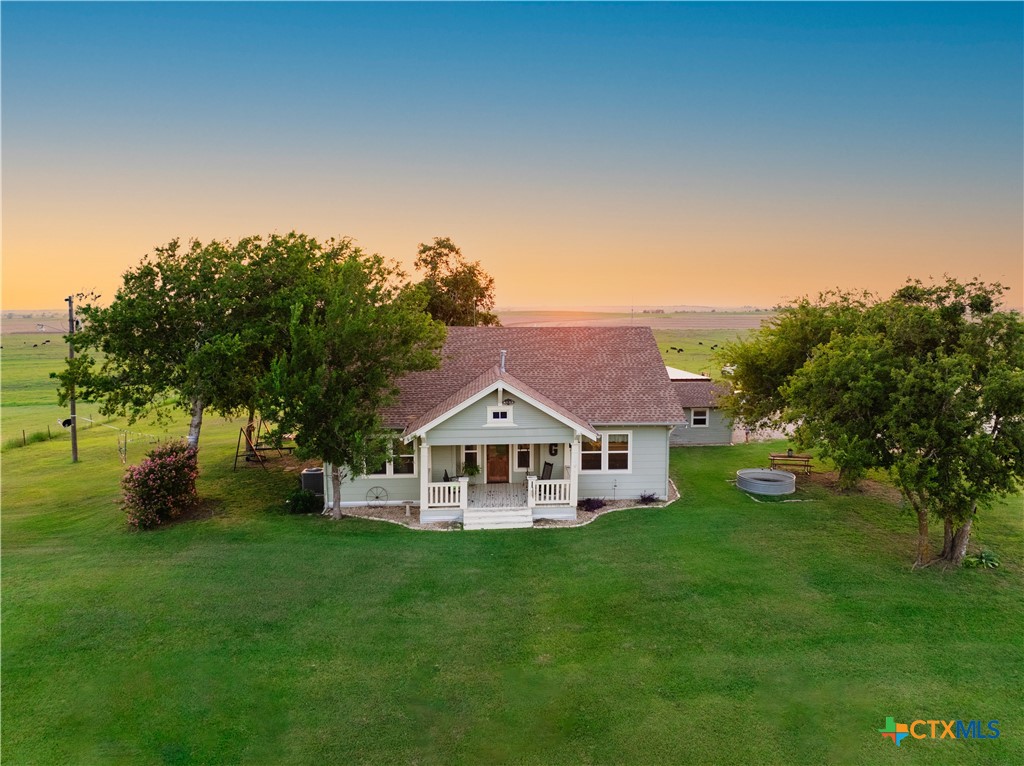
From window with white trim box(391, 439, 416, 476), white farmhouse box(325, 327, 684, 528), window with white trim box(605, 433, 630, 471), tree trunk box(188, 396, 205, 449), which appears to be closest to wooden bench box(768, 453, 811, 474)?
white farmhouse box(325, 327, 684, 528)

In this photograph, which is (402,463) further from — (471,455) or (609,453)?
(609,453)

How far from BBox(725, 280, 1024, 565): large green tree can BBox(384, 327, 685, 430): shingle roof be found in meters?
6.54

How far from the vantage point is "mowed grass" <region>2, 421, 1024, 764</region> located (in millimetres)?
9523

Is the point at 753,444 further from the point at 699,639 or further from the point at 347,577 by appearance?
the point at 347,577

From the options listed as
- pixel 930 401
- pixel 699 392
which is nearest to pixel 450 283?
pixel 699 392

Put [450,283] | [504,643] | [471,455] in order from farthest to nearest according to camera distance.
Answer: [450,283]
[471,455]
[504,643]

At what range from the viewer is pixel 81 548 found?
58.1 feet

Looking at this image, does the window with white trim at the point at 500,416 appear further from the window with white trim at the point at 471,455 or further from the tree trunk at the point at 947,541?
the tree trunk at the point at 947,541

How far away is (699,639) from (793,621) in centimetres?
242

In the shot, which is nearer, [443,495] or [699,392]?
[443,495]

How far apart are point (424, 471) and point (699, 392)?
1852 cm

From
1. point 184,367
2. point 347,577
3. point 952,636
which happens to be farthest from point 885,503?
point 184,367

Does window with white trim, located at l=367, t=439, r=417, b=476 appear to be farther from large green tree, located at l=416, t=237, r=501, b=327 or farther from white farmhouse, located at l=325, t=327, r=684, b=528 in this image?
large green tree, located at l=416, t=237, r=501, b=327

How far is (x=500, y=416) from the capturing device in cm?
2039
